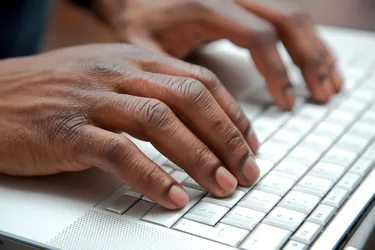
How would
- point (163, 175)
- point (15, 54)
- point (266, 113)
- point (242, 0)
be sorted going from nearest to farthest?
point (163, 175) < point (266, 113) < point (242, 0) < point (15, 54)

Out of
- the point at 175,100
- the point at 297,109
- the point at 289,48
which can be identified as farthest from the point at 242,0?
the point at 175,100

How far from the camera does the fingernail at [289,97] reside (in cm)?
79

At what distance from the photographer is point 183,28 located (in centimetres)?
87

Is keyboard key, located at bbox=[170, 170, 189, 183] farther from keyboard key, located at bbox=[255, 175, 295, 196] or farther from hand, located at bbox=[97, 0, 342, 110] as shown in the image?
hand, located at bbox=[97, 0, 342, 110]

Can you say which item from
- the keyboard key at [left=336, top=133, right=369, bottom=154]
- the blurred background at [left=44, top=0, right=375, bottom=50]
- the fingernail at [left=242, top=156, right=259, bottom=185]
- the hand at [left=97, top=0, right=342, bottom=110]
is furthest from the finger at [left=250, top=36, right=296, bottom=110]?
the blurred background at [left=44, top=0, right=375, bottom=50]

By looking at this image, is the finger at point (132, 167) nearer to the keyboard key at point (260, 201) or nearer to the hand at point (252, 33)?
the keyboard key at point (260, 201)

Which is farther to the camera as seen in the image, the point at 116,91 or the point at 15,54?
the point at 15,54

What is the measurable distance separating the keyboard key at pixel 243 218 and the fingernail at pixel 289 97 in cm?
27

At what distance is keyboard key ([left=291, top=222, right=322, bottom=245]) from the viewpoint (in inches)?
20.2

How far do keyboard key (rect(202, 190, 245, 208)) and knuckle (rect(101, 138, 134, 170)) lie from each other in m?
0.08

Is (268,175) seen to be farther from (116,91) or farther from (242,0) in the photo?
(242,0)

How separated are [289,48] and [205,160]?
351 mm

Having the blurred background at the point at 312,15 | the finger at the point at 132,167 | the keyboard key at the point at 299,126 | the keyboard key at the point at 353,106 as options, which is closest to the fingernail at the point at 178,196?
the finger at the point at 132,167

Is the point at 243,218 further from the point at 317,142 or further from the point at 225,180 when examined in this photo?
the point at 317,142
